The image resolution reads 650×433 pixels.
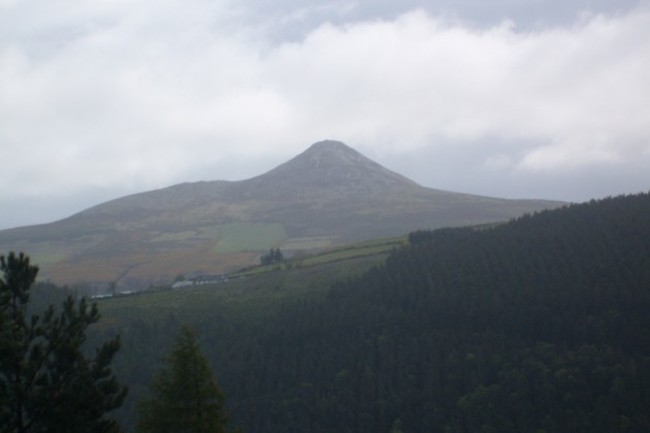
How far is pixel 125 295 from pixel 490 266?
165ft

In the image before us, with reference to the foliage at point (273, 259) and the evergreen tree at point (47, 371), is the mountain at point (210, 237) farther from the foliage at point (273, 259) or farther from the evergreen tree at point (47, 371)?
the evergreen tree at point (47, 371)

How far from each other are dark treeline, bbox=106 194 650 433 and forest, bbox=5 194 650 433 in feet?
0.52

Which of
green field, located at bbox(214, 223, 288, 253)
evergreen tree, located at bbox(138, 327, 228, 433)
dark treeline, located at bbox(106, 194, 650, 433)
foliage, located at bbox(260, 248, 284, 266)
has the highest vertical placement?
green field, located at bbox(214, 223, 288, 253)

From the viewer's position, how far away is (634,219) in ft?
285

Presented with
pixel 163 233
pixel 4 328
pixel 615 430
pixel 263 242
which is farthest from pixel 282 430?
pixel 163 233

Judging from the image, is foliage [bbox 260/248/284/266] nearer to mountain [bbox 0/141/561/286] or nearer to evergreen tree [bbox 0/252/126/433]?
mountain [bbox 0/141/561/286]

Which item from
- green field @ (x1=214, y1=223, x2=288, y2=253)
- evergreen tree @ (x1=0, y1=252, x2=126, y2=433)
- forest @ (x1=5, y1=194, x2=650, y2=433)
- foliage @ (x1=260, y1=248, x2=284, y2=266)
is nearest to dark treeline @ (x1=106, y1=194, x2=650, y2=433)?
forest @ (x1=5, y1=194, x2=650, y2=433)

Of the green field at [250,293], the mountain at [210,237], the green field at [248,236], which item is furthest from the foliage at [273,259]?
the green field at [248,236]

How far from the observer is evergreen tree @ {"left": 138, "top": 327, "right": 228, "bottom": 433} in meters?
18.3

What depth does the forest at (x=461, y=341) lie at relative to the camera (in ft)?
189

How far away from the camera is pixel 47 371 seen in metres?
18.6

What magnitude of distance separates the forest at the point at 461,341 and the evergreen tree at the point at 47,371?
39.9m

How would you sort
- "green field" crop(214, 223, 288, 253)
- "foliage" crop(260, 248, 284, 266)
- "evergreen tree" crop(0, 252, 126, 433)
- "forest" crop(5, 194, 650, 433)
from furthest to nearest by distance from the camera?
"green field" crop(214, 223, 288, 253) < "foliage" crop(260, 248, 284, 266) < "forest" crop(5, 194, 650, 433) < "evergreen tree" crop(0, 252, 126, 433)

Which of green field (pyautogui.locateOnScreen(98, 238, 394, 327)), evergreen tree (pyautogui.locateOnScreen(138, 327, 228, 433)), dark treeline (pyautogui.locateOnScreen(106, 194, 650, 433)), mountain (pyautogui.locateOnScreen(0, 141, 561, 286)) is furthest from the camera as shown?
mountain (pyautogui.locateOnScreen(0, 141, 561, 286))
